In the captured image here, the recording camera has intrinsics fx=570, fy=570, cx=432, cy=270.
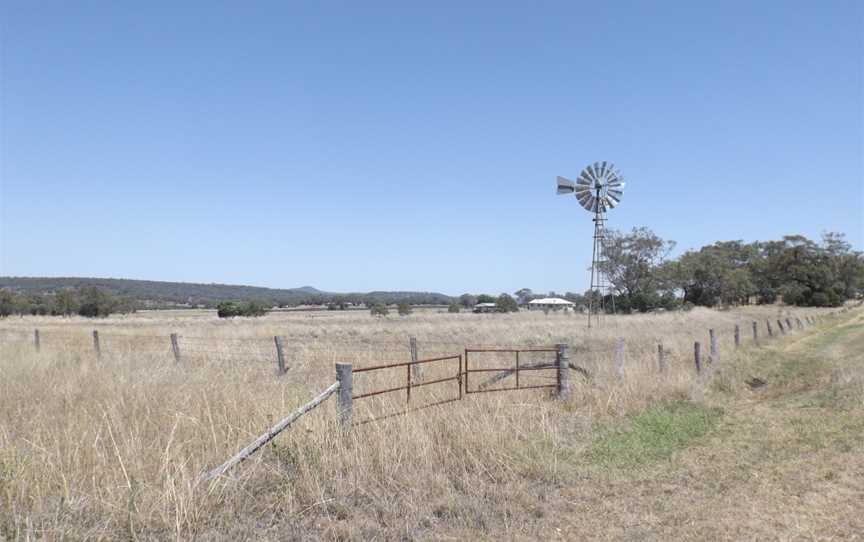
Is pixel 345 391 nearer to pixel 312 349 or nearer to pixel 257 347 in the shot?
pixel 312 349

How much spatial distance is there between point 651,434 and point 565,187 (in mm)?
28026

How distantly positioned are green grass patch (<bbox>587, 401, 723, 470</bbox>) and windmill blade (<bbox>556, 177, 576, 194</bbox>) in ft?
84.0

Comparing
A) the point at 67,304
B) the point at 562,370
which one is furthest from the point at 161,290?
the point at 562,370

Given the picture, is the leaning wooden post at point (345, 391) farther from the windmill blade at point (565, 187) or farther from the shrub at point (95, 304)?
the shrub at point (95, 304)

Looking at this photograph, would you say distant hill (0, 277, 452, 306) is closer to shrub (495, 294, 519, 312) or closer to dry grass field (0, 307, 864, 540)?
shrub (495, 294, 519, 312)

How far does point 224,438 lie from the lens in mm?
6184

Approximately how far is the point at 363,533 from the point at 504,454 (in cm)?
220

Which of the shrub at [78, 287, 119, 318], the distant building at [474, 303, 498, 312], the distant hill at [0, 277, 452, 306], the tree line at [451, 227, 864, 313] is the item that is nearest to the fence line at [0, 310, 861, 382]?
the tree line at [451, 227, 864, 313]

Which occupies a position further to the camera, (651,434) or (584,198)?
(584,198)

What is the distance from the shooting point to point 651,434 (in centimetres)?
809

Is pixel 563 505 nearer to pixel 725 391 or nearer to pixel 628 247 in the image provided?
pixel 725 391

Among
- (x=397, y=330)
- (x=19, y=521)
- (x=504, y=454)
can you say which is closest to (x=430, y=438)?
(x=504, y=454)

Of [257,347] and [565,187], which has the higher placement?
[565,187]

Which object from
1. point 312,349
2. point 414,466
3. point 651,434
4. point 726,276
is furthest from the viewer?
point 726,276
